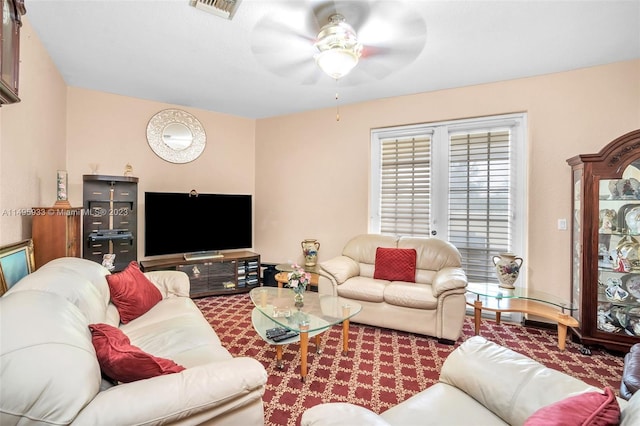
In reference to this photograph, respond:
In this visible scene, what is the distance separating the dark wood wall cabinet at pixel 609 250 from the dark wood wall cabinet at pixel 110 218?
4.80m

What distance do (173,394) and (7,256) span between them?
164cm

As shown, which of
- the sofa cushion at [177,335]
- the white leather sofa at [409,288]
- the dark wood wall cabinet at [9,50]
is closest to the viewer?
the dark wood wall cabinet at [9,50]

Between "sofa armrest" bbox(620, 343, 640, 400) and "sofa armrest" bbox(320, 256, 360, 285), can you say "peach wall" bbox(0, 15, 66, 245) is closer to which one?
"sofa armrest" bbox(320, 256, 360, 285)

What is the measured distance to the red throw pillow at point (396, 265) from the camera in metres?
3.38

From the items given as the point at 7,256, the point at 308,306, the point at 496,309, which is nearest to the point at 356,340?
the point at 308,306

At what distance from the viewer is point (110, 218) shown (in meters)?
3.69

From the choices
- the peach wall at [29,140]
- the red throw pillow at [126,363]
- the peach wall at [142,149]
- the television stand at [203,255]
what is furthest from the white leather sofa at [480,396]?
the peach wall at [142,149]

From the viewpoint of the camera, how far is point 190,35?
2473mm

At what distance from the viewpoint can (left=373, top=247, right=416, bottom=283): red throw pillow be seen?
3.38 meters

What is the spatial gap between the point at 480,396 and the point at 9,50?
2.65m

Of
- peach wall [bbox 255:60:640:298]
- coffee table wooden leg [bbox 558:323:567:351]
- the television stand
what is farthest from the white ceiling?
coffee table wooden leg [bbox 558:323:567:351]

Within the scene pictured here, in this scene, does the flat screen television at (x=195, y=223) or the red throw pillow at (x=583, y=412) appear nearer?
the red throw pillow at (x=583, y=412)

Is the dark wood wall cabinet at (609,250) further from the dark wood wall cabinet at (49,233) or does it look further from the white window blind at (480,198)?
the dark wood wall cabinet at (49,233)

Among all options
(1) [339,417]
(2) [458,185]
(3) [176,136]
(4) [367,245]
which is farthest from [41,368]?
(3) [176,136]
